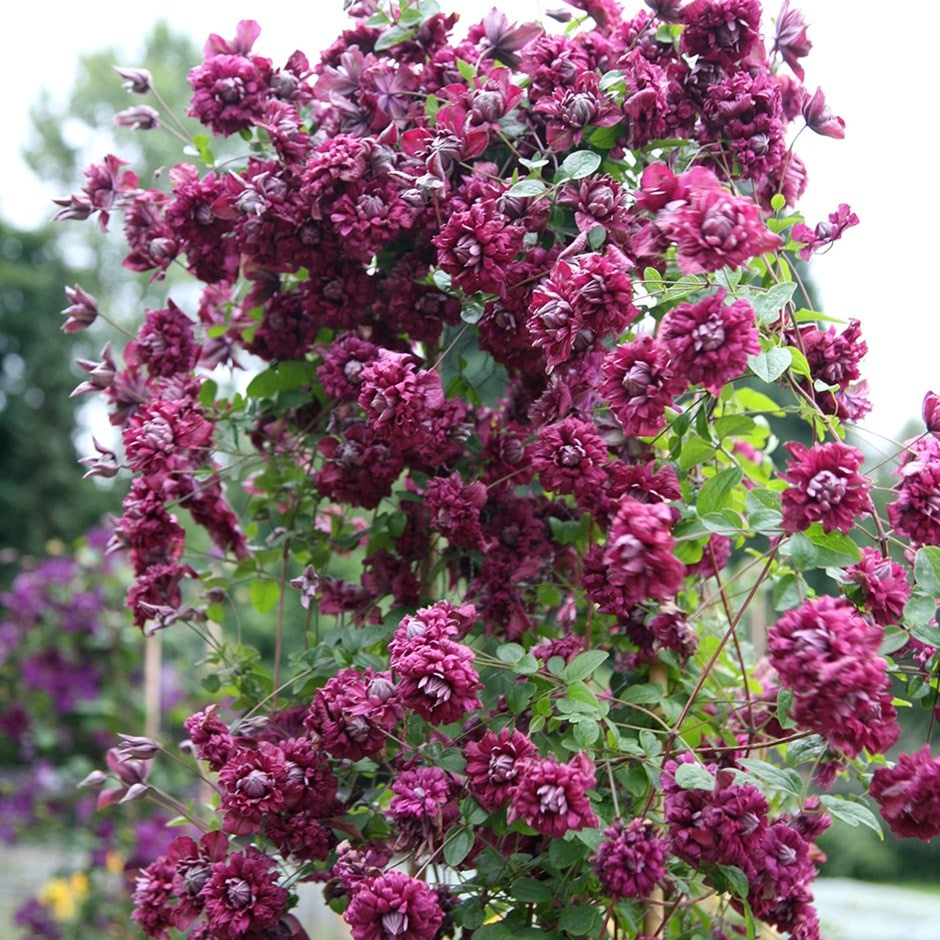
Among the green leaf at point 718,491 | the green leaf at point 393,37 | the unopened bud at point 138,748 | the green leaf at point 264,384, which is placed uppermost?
the green leaf at point 393,37

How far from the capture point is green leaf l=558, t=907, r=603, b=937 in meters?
0.83

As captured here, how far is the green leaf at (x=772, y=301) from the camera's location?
2.65ft

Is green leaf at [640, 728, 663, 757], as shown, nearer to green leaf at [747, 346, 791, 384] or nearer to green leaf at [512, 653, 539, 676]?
green leaf at [512, 653, 539, 676]

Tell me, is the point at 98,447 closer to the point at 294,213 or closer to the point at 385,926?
the point at 294,213

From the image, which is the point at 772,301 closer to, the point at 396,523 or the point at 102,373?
the point at 396,523

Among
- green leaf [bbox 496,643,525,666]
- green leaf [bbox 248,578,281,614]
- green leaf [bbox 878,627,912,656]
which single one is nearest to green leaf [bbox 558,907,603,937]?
green leaf [bbox 496,643,525,666]

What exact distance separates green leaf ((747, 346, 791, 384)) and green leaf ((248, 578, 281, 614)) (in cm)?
70

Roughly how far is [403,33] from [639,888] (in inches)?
34.4

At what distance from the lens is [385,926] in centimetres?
75

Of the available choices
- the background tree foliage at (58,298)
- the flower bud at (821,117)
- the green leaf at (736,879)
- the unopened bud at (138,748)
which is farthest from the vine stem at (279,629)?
the background tree foliage at (58,298)

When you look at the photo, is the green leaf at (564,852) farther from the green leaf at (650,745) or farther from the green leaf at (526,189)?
the green leaf at (526,189)

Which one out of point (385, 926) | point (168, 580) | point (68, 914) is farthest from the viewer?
point (68, 914)

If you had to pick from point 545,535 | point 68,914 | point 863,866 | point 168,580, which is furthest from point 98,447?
point 863,866

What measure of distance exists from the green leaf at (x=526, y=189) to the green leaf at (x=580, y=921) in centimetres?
63
